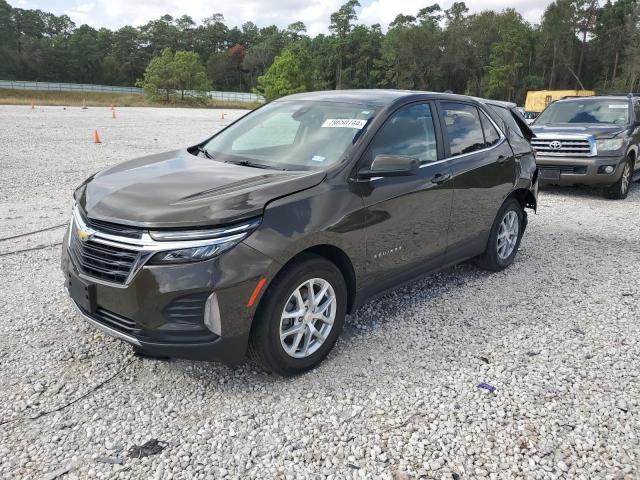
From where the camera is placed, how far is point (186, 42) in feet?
405

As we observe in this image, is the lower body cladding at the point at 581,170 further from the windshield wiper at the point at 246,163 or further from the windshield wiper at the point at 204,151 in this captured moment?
the windshield wiper at the point at 246,163

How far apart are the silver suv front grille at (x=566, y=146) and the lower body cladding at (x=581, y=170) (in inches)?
3.0

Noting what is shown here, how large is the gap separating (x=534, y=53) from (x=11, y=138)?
88328 millimetres

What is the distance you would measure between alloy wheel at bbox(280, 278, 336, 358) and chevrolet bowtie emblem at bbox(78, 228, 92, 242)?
124 centimetres

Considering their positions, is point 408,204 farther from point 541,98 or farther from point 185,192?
point 541,98

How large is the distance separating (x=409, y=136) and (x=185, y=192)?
75.1 inches

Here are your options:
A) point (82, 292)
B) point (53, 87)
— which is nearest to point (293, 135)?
point (82, 292)

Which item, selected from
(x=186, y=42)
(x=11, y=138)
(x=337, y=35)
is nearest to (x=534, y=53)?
(x=337, y=35)

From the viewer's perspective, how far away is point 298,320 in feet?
10.6

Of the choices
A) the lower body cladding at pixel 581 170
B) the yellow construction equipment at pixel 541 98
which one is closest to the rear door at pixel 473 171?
the lower body cladding at pixel 581 170

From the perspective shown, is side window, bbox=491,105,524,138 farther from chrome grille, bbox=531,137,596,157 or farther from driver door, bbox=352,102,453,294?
chrome grille, bbox=531,137,596,157

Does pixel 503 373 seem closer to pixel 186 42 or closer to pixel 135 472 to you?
pixel 135 472

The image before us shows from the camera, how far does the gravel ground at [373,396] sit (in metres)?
2.61

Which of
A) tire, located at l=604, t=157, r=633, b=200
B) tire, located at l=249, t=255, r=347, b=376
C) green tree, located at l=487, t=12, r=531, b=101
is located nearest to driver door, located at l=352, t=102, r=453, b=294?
tire, located at l=249, t=255, r=347, b=376
